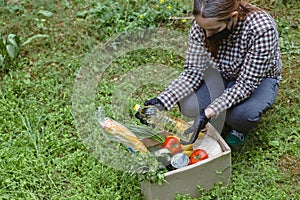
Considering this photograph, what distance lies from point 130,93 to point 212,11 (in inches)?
47.0

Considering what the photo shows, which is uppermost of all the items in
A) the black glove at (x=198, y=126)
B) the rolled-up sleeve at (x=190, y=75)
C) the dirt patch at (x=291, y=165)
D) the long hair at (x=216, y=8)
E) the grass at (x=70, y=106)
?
the long hair at (x=216, y=8)

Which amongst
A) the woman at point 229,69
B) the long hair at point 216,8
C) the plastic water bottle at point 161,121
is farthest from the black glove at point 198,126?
the long hair at point 216,8

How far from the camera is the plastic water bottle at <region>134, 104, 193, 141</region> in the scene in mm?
2627

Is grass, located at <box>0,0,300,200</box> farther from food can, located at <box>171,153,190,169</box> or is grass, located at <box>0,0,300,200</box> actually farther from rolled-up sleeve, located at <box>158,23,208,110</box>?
rolled-up sleeve, located at <box>158,23,208,110</box>

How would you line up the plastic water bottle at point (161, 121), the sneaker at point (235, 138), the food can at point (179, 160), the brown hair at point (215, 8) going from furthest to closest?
the sneaker at point (235, 138) < the plastic water bottle at point (161, 121) < the food can at point (179, 160) < the brown hair at point (215, 8)

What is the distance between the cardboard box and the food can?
60 millimetres

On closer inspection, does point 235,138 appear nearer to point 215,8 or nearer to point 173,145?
point 173,145

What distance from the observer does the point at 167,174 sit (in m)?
2.34

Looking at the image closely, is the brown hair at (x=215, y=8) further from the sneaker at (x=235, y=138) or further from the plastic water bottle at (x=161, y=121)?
the sneaker at (x=235, y=138)

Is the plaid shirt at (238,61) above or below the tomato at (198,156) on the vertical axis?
above

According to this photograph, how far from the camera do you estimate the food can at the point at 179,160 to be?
2.42 metres

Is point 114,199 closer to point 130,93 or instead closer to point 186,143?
point 186,143

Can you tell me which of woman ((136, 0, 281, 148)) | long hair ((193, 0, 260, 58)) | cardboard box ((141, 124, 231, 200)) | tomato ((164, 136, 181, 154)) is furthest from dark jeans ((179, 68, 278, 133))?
long hair ((193, 0, 260, 58))

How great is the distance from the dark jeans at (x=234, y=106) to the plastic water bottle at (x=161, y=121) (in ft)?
0.64
